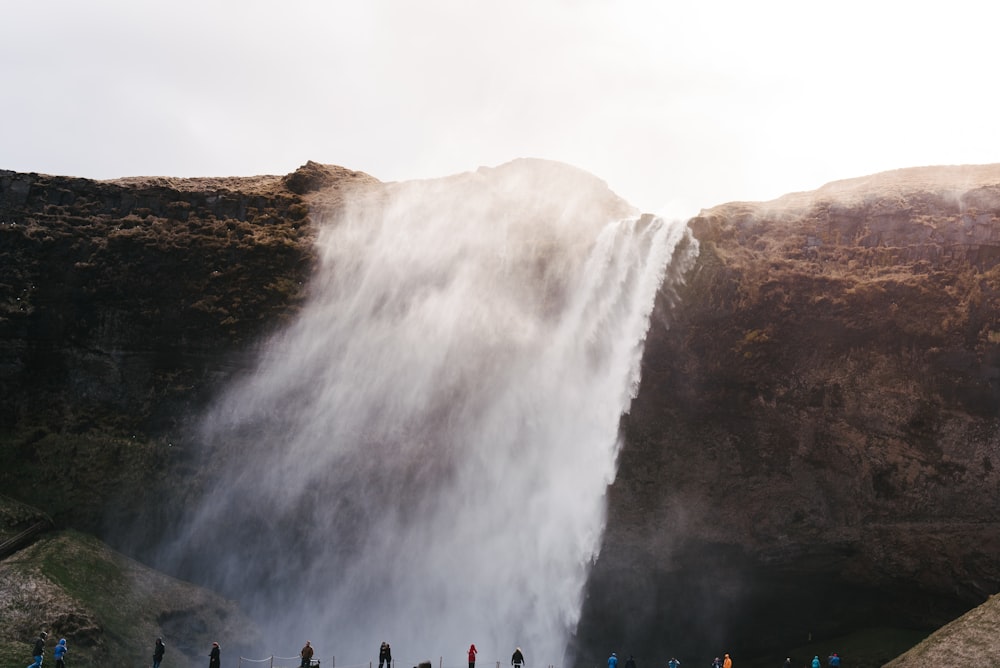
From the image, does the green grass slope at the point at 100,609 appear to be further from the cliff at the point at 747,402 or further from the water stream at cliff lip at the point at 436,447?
the cliff at the point at 747,402

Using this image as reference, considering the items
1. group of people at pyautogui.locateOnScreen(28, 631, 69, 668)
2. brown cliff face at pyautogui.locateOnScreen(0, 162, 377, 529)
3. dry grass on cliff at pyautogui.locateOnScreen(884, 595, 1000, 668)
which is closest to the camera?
group of people at pyautogui.locateOnScreen(28, 631, 69, 668)

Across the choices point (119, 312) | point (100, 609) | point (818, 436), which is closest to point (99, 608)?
point (100, 609)

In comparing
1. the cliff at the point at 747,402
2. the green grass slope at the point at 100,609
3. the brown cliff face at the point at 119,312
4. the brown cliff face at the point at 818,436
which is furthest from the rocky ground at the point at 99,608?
the brown cliff face at the point at 818,436

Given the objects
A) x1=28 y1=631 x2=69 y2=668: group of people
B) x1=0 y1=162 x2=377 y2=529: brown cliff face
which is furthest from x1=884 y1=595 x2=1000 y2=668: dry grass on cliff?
x1=0 y1=162 x2=377 y2=529: brown cliff face

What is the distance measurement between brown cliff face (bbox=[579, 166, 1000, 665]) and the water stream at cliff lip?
259 cm

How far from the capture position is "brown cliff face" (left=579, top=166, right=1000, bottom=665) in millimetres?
40031

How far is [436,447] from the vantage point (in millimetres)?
46062

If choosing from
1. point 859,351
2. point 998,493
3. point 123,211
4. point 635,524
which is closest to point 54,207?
point 123,211

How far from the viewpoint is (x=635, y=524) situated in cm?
4406

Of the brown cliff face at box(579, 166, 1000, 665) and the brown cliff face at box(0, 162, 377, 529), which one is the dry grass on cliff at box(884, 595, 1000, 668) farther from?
the brown cliff face at box(0, 162, 377, 529)

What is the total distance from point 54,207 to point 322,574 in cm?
2664

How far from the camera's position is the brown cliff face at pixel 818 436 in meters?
40.0

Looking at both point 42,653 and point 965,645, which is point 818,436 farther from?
point 42,653

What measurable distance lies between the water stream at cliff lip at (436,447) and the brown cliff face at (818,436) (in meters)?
2.59
